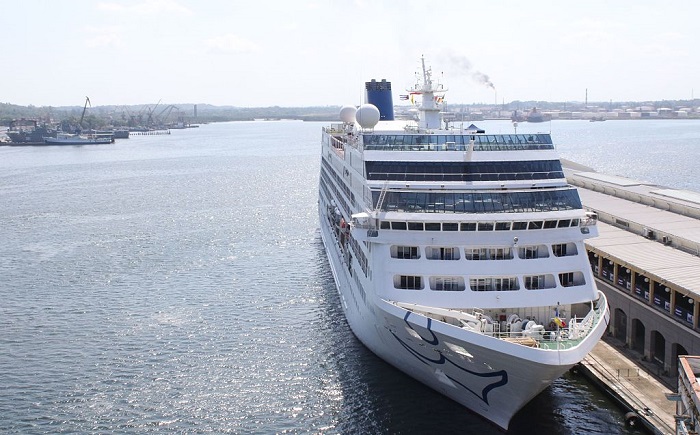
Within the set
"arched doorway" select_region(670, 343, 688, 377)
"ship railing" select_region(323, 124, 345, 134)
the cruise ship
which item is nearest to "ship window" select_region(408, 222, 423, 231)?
the cruise ship

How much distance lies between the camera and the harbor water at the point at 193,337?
26.5 m

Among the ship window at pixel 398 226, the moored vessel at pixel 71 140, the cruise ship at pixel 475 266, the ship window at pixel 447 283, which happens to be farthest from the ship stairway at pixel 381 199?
the moored vessel at pixel 71 140

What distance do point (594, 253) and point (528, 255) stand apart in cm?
1108

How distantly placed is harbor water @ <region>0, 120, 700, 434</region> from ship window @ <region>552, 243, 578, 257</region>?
578cm

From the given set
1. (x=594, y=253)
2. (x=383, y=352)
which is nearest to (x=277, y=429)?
(x=383, y=352)

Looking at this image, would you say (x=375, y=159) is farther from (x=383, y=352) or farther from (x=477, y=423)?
(x=477, y=423)

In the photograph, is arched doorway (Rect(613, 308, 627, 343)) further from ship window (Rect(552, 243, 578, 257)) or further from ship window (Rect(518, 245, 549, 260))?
ship window (Rect(518, 245, 549, 260))

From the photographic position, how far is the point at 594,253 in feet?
118

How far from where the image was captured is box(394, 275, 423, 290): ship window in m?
A: 26.2

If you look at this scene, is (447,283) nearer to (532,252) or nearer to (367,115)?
(532,252)

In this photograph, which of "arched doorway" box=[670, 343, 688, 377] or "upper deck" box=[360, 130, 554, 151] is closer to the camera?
"arched doorway" box=[670, 343, 688, 377]

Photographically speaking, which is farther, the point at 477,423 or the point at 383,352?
the point at 383,352

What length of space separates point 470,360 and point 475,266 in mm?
3876

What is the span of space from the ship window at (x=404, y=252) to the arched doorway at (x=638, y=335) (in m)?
12.1
